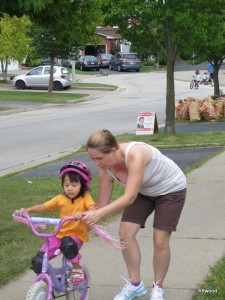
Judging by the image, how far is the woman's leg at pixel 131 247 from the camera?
4629mm

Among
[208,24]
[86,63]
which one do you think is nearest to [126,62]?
[86,63]

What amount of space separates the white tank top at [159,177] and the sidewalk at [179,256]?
849 mm

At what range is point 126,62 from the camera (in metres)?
61.4

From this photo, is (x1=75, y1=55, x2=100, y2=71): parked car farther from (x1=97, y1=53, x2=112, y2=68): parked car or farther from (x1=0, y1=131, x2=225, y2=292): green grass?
(x1=0, y1=131, x2=225, y2=292): green grass

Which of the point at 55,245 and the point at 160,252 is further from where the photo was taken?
the point at 160,252

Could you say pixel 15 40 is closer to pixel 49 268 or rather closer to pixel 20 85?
pixel 20 85

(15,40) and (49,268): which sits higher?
(15,40)

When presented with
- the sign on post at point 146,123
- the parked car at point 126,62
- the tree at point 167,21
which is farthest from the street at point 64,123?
the parked car at point 126,62

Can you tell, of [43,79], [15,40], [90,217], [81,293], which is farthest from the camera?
[43,79]

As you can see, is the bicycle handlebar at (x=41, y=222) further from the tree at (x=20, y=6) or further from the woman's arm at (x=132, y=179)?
the tree at (x=20, y=6)

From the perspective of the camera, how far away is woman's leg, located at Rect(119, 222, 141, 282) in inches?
182

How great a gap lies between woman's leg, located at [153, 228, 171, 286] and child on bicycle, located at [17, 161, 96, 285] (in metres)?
0.56

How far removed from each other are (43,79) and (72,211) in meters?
36.5

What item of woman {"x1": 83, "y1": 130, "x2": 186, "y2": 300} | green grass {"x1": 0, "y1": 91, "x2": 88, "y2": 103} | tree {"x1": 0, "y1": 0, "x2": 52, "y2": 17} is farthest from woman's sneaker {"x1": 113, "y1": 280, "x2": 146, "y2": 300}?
green grass {"x1": 0, "y1": 91, "x2": 88, "y2": 103}
